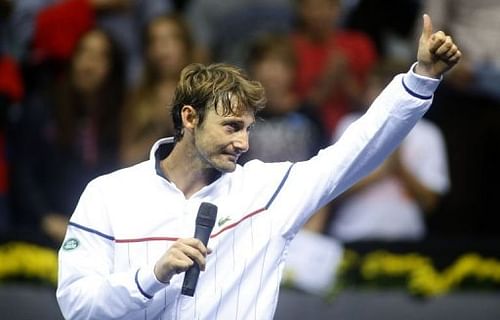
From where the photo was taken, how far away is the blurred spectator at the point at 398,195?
847 centimetres

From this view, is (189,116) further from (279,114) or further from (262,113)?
(279,114)

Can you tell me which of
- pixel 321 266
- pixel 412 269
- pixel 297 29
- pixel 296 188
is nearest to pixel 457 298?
pixel 412 269

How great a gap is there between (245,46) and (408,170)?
1671 millimetres

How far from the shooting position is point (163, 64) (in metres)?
8.91

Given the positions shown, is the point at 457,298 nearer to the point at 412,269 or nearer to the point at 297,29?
the point at 412,269

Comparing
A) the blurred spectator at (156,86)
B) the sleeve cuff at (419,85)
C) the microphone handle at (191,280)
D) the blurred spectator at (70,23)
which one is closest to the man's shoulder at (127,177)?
the microphone handle at (191,280)

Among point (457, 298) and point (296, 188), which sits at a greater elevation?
point (296, 188)

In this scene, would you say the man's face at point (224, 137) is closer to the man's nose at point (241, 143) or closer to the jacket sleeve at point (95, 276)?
the man's nose at point (241, 143)

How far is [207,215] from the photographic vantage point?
4.50 metres

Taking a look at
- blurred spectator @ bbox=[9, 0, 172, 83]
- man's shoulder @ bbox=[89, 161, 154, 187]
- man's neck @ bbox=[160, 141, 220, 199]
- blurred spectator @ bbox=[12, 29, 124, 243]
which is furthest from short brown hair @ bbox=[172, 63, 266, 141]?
blurred spectator @ bbox=[9, 0, 172, 83]

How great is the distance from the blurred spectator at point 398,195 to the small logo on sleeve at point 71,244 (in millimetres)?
3747

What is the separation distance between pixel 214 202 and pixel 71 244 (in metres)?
0.54

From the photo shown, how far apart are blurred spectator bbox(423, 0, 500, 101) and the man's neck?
4.41 meters

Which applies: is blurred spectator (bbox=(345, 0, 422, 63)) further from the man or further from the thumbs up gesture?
the thumbs up gesture
